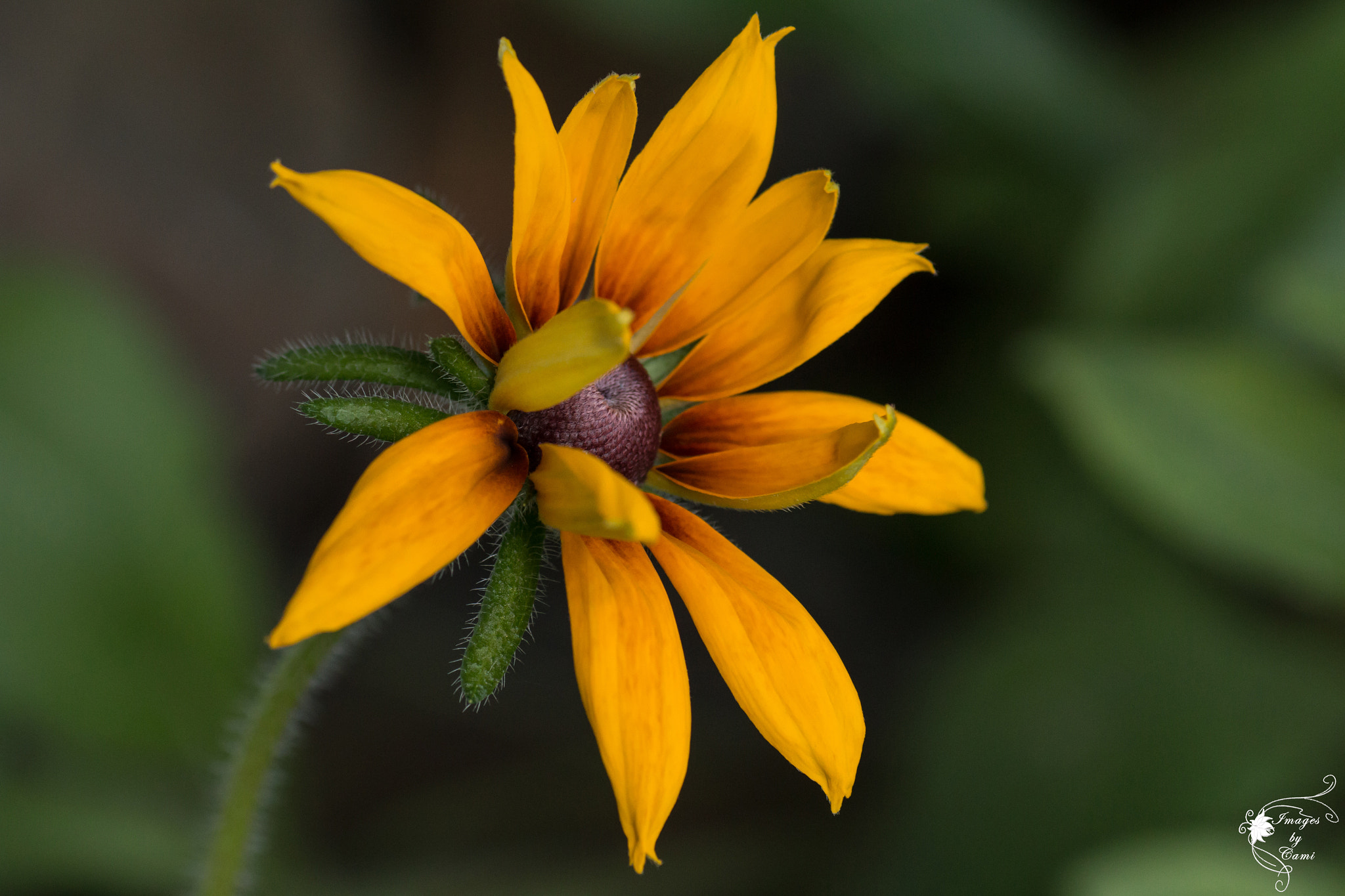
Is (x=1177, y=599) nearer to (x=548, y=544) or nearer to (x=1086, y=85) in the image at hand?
(x=1086, y=85)

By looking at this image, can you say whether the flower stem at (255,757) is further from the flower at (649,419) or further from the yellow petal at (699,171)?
the yellow petal at (699,171)

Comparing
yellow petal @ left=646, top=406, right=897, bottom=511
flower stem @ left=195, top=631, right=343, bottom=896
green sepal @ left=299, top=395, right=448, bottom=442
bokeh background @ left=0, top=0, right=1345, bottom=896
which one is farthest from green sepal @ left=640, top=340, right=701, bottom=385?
bokeh background @ left=0, top=0, right=1345, bottom=896

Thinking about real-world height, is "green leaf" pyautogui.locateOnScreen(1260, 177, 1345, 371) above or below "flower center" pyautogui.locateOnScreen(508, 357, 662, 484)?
below

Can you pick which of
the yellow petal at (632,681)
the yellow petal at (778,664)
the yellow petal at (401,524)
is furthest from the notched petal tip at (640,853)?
the yellow petal at (401,524)

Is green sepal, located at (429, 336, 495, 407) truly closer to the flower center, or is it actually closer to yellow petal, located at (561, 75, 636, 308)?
the flower center

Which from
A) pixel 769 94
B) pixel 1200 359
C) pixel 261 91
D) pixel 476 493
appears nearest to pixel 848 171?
pixel 1200 359

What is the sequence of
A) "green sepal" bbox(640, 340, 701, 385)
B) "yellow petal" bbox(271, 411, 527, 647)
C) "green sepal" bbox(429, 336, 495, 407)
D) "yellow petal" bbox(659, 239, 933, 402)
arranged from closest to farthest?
"yellow petal" bbox(271, 411, 527, 647)
"green sepal" bbox(429, 336, 495, 407)
"yellow petal" bbox(659, 239, 933, 402)
"green sepal" bbox(640, 340, 701, 385)
